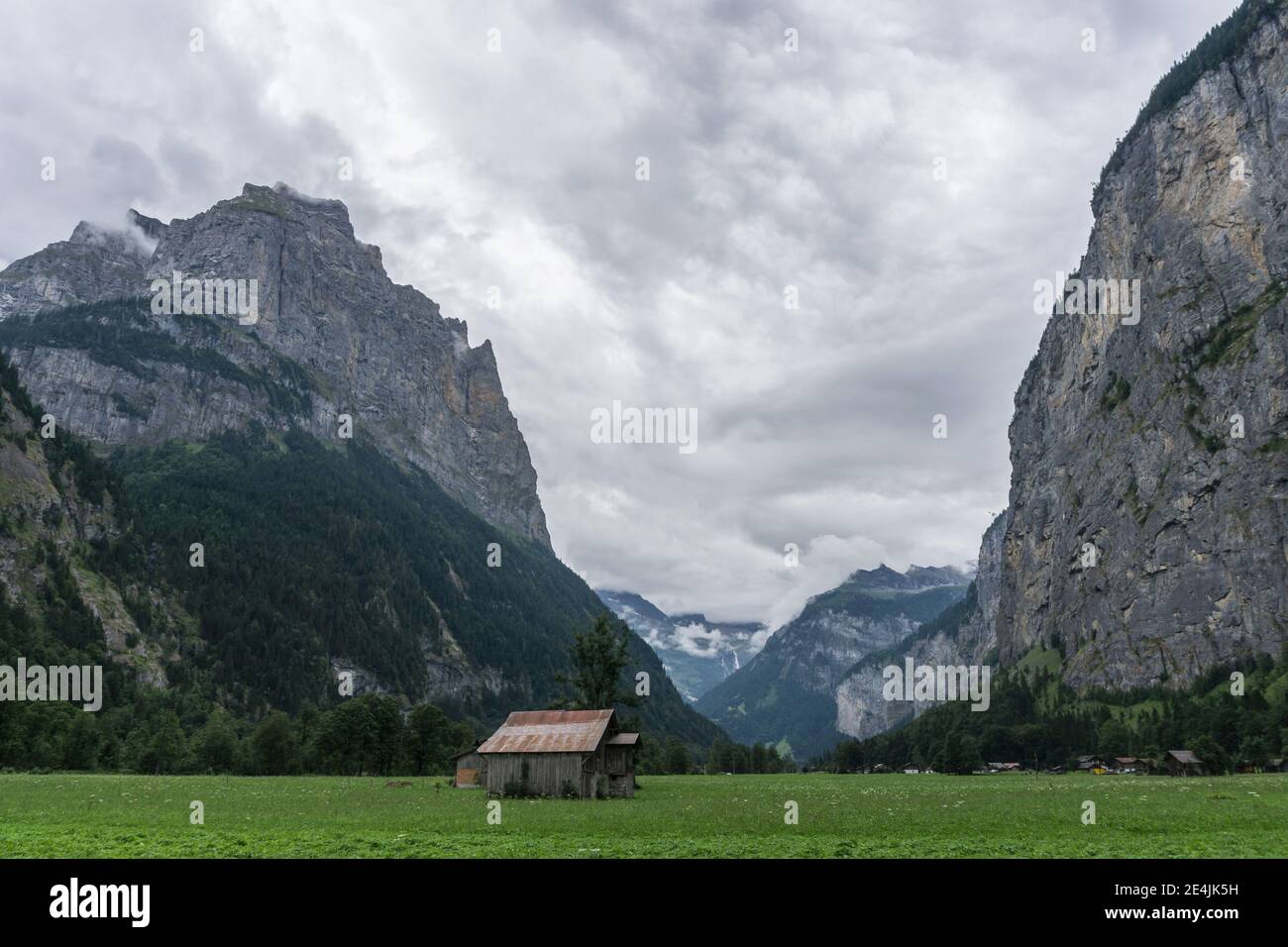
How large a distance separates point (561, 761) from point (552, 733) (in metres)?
3.02

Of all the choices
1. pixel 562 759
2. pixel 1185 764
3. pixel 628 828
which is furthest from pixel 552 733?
pixel 1185 764

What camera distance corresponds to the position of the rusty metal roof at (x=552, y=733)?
2437 inches

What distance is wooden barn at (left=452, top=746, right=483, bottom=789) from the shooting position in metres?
74.6

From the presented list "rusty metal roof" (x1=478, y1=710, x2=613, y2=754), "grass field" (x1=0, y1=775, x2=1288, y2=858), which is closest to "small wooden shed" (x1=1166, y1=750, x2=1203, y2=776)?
"grass field" (x1=0, y1=775, x2=1288, y2=858)

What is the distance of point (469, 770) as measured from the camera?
76.4 meters

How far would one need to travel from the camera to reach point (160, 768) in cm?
10469

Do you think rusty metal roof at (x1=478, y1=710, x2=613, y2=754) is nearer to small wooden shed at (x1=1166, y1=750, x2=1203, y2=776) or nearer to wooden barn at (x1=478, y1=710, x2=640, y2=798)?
wooden barn at (x1=478, y1=710, x2=640, y2=798)

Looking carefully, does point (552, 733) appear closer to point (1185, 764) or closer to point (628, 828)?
point (628, 828)

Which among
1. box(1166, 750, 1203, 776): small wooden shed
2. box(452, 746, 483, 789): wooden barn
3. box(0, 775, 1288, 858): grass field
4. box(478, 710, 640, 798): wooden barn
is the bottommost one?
box(1166, 750, 1203, 776): small wooden shed
